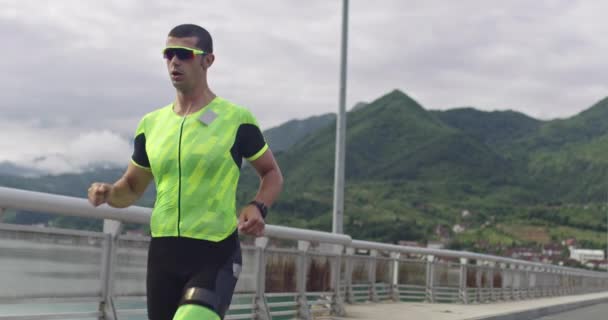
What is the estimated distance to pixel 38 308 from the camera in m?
6.39

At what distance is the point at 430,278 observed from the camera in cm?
1944

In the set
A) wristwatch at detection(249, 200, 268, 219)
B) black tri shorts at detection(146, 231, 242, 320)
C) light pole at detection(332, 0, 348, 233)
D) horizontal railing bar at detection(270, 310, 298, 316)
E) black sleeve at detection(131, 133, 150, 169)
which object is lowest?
horizontal railing bar at detection(270, 310, 298, 316)

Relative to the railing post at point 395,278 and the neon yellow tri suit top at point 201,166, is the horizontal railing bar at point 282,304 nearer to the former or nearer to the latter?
the railing post at point 395,278

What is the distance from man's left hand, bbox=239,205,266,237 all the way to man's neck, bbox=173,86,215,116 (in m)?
0.52

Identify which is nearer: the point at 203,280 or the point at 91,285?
the point at 203,280

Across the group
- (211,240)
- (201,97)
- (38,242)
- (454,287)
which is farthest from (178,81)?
(454,287)

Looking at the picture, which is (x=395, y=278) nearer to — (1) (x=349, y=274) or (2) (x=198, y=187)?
(1) (x=349, y=274)

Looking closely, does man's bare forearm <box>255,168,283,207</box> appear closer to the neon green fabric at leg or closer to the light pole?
the neon green fabric at leg

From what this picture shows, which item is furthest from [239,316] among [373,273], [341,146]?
[341,146]

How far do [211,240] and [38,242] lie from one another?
2.67 meters

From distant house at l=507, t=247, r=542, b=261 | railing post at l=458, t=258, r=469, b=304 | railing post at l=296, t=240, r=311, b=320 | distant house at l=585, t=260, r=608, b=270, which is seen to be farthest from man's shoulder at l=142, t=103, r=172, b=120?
distant house at l=507, t=247, r=542, b=261

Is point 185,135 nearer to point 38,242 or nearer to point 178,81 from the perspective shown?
point 178,81

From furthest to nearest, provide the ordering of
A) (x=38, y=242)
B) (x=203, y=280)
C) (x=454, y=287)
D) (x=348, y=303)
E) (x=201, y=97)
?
(x=454, y=287), (x=348, y=303), (x=38, y=242), (x=201, y=97), (x=203, y=280)

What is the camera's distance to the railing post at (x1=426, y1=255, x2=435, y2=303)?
19.2m
